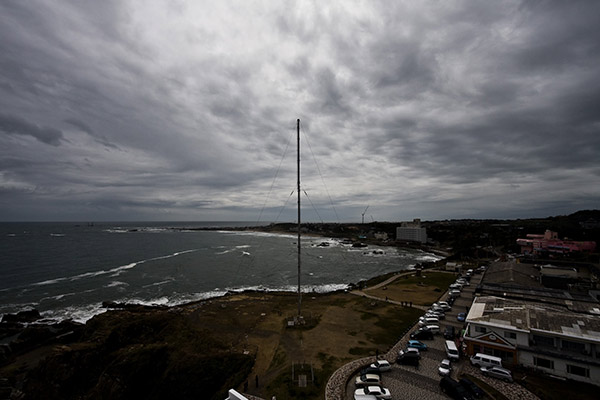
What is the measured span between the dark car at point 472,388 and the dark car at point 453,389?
541mm

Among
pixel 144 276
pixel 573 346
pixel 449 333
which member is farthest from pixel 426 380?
pixel 144 276

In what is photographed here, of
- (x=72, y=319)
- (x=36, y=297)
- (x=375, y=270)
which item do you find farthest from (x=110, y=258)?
(x=375, y=270)

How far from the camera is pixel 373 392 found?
1480cm

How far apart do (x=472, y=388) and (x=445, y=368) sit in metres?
2.09

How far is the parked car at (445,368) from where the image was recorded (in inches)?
654

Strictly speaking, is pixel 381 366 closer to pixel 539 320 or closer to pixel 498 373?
pixel 498 373

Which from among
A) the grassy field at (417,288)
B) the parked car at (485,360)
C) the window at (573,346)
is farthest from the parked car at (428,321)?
the window at (573,346)

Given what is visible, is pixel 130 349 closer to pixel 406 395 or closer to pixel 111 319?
pixel 111 319

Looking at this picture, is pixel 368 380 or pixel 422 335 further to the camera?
pixel 422 335

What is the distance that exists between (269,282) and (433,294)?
3028 cm

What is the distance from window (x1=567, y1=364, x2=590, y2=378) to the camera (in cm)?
1595

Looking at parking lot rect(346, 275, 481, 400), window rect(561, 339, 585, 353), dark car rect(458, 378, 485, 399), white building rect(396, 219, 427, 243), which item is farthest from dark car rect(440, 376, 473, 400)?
Result: white building rect(396, 219, 427, 243)

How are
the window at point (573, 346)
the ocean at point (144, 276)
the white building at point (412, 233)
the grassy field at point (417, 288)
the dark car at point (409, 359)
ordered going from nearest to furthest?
the window at point (573, 346) → the dark car at point (409, 359) → the grassy field at point (417, 288) → the ocean at point (144, 276) → the white building at point (412, 233)

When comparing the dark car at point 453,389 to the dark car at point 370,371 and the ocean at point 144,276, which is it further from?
the ocean at point 144,276
